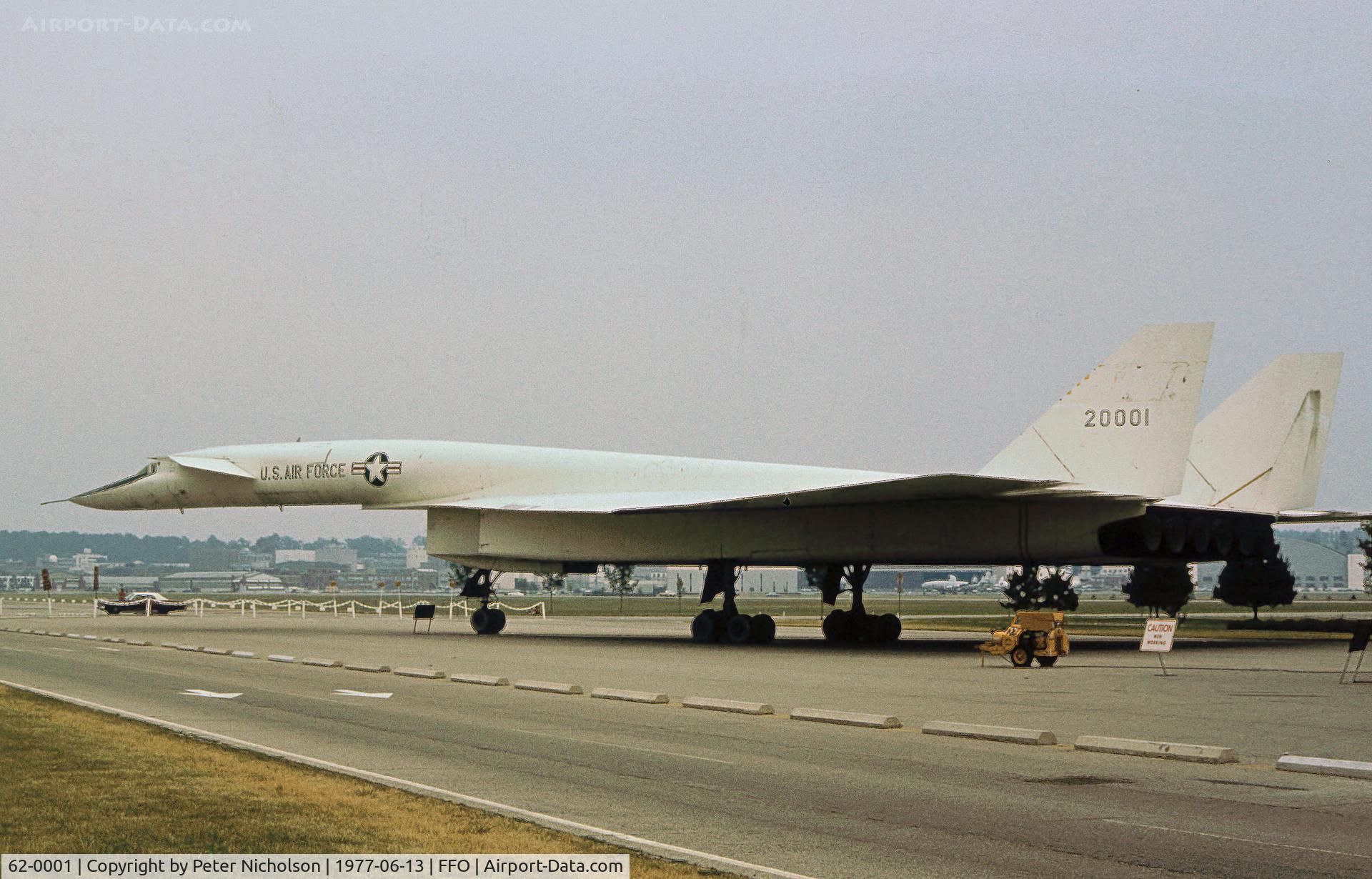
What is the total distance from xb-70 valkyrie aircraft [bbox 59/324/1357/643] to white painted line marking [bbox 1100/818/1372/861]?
1701 cm

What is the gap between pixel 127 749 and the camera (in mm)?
11938

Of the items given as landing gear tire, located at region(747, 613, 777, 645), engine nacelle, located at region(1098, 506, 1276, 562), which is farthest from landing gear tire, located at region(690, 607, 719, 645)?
engine nacelle, located at region(1098, 506, 1276, 562)

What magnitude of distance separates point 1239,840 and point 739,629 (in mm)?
24363

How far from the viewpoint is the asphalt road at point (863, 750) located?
329 inches

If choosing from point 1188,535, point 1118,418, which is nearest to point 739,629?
point 1118,418

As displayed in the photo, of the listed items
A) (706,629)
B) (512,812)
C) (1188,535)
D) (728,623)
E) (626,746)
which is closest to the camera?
(512,812)

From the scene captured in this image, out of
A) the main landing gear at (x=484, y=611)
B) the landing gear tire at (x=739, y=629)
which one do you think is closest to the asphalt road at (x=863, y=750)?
the landing gear tire at (x=739, y=629)

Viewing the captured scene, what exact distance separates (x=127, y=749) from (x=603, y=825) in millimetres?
5219

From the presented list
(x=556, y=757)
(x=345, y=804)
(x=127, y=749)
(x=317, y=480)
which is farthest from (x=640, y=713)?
(x=317, y=480)

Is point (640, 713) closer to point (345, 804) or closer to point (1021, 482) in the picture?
point (345, 804)

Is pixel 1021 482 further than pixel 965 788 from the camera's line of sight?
Yes

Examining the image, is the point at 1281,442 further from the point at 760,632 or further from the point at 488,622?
the point at 488,622

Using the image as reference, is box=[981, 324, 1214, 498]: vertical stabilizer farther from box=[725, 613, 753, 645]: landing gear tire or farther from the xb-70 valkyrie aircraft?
box=[725, 613, 753, 645]: landing gear tire

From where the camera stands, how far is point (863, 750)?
42.4 ft
